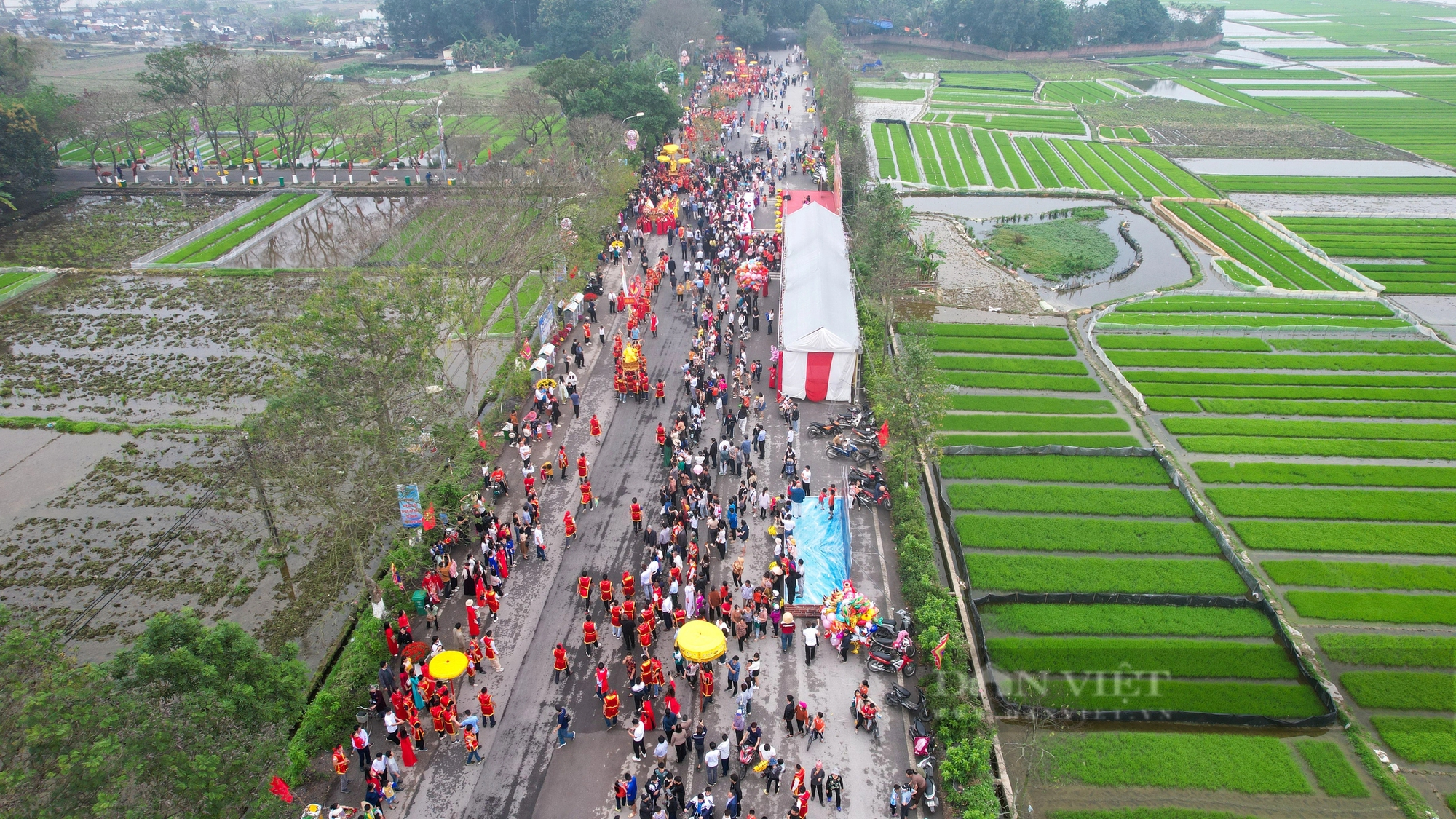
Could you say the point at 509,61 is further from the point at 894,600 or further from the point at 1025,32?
the point at 894,600

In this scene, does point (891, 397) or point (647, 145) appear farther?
point (647, 145)

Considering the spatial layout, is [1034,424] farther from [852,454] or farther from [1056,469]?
[852,454]

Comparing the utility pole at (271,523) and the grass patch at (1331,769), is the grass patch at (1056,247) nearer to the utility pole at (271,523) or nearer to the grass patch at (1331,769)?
the grass patch at (1331,769)

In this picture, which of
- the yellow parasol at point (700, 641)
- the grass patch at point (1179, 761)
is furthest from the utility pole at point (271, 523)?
the grass patch at point (1179, 761)

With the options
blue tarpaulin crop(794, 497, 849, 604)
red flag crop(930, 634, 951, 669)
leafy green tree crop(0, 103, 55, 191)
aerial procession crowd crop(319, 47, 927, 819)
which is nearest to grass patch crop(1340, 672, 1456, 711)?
red flag crop(930, 634, 951, 669)

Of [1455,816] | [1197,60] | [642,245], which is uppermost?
[1197,60]

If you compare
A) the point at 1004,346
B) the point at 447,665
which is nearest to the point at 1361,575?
the point at 1004,346

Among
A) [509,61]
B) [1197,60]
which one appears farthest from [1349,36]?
[509,61]
